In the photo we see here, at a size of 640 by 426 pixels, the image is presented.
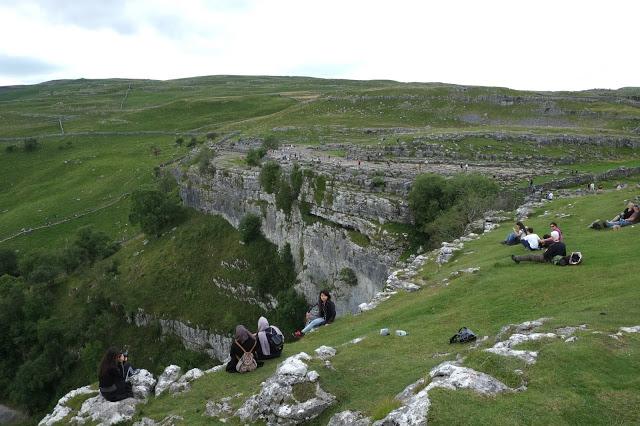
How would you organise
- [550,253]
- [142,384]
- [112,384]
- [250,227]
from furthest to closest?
[250,227] → [550,253] → [142,384] → [112,384]

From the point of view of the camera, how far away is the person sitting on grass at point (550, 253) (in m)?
18.2

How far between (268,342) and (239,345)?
3.48 ft

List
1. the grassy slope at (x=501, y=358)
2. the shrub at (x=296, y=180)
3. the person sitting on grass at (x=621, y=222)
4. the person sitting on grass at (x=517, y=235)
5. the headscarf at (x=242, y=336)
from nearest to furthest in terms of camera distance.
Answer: the grassy slope at (x=501, y=358) → the headscarf at (x=242, y=336) → the person sitting on grass at (x=621, y=222) → the person sitting on grass at (x=517, y=235) → the shrub at (x=296, y=180)

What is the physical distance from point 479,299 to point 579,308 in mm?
3686

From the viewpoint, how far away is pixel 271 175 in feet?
167

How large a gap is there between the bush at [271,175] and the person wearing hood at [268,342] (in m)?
36.5

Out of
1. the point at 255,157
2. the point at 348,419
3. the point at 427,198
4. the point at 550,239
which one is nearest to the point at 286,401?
the point at 348,419

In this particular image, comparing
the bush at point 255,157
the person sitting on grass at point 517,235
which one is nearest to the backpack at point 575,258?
the person sitting on grass at point 517,235

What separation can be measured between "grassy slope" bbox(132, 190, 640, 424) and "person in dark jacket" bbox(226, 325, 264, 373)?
1.32 feet

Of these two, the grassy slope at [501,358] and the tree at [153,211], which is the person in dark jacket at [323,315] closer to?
the grassy slope at [501,358]

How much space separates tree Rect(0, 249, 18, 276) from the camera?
70.8 m

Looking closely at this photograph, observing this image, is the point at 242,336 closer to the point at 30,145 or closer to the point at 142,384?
the point at 142,384

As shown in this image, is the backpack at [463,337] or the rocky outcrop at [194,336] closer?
the backpack at [463,337]

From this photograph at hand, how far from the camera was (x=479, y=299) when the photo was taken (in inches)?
632
